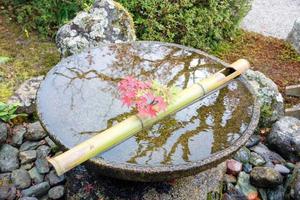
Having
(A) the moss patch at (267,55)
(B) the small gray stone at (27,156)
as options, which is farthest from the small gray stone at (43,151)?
(A) the moss patch at (267,55)

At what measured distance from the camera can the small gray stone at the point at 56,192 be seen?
3.83 metres

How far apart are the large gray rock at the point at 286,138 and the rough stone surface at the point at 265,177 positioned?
16.2 inches

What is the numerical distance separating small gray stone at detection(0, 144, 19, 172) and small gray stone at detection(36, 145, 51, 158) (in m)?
0.20

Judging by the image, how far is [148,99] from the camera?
2.89 meters

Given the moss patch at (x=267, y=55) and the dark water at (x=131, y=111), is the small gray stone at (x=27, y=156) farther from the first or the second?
the moss patch at (x=267, y=55)

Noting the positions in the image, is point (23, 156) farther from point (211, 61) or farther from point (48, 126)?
point (211, 61)

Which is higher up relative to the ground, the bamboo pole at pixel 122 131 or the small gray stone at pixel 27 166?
the bamboo pole at pixel 122 131

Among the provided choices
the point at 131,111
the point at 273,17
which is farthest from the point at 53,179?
the point at 273,17

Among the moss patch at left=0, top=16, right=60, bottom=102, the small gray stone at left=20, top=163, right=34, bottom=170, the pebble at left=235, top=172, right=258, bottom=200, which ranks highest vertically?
the moss patch at left=0, top=16, right=60, bottom=102

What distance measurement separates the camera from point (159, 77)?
11.7 feet

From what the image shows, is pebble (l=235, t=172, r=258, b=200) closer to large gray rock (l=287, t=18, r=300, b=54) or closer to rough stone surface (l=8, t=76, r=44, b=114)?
rough stone surface (l=8, t=76, r=44, b=114)

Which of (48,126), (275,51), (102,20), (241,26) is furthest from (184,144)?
(241,26)

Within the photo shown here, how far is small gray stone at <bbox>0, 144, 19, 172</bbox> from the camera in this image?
4016 millimetres

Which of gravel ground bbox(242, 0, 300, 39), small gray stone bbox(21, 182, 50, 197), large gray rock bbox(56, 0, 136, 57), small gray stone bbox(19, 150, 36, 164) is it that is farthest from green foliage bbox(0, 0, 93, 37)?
gravel ground bbox(242, 0, 300, 39)
